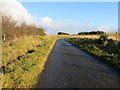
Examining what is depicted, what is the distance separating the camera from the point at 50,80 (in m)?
5.81

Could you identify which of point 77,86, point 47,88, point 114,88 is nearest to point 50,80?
point 47,88

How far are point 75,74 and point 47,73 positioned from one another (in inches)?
57.9

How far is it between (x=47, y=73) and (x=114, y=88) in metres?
3.32

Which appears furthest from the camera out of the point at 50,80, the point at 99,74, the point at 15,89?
the point at 99,74

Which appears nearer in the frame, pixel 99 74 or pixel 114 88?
pixel 114 88

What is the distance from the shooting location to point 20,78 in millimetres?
5812

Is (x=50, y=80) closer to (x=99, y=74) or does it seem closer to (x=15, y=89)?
(x=15, y=89)

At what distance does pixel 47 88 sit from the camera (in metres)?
5.02

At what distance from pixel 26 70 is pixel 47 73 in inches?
46.0

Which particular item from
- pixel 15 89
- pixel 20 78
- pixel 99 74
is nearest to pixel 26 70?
pixel 20 78

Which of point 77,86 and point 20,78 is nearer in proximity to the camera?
point 77,86

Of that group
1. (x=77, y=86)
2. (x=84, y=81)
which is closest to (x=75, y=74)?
(x=84, y=81)

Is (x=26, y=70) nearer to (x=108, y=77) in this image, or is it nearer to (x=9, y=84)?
Answer: (x=9, y=84)

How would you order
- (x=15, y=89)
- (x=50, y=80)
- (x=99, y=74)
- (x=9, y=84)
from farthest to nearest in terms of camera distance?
(x=99, y=74), (x=50, y=80), (x=9, y=84), (x=15, y=89)
